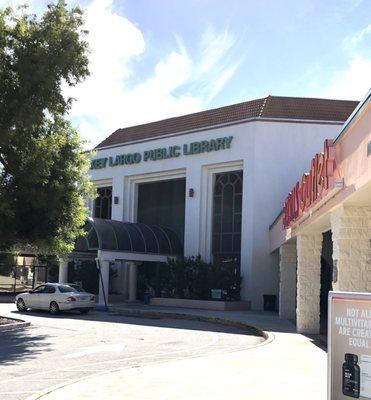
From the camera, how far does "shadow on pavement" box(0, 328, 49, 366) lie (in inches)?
480

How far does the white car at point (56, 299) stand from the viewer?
78.9 feet

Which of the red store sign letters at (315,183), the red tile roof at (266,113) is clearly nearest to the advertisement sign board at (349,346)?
the red store sign letters at (315,183)

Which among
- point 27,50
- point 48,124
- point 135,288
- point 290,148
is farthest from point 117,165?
point 27,50

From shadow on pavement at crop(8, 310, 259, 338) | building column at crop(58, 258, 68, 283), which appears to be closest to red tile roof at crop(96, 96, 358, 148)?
building column at crop(58, 258, 68, 283)

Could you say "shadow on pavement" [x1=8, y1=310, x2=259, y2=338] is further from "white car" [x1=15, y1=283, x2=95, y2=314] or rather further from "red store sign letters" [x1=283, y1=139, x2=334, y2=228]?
"red store sign letters" [x1=283, y1=139, x2=334, y2=228]

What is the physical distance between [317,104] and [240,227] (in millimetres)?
8609

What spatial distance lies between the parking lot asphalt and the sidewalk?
65cm

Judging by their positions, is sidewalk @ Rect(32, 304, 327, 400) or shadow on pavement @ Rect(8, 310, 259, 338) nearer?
sidewalk @ Rect(32, 304, 327, 400)

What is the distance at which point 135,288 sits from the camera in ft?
118

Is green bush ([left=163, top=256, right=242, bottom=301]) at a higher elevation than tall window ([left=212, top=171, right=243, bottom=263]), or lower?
lower

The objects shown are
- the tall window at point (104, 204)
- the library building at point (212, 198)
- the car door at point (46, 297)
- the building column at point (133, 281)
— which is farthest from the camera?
the tall window at point (104, 204)

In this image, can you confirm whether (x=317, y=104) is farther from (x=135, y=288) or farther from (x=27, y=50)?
(x=27, y=50)

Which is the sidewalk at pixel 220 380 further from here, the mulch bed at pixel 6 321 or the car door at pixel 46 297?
the car door at pixel 46 297

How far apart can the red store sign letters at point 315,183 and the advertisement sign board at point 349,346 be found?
6718mm
